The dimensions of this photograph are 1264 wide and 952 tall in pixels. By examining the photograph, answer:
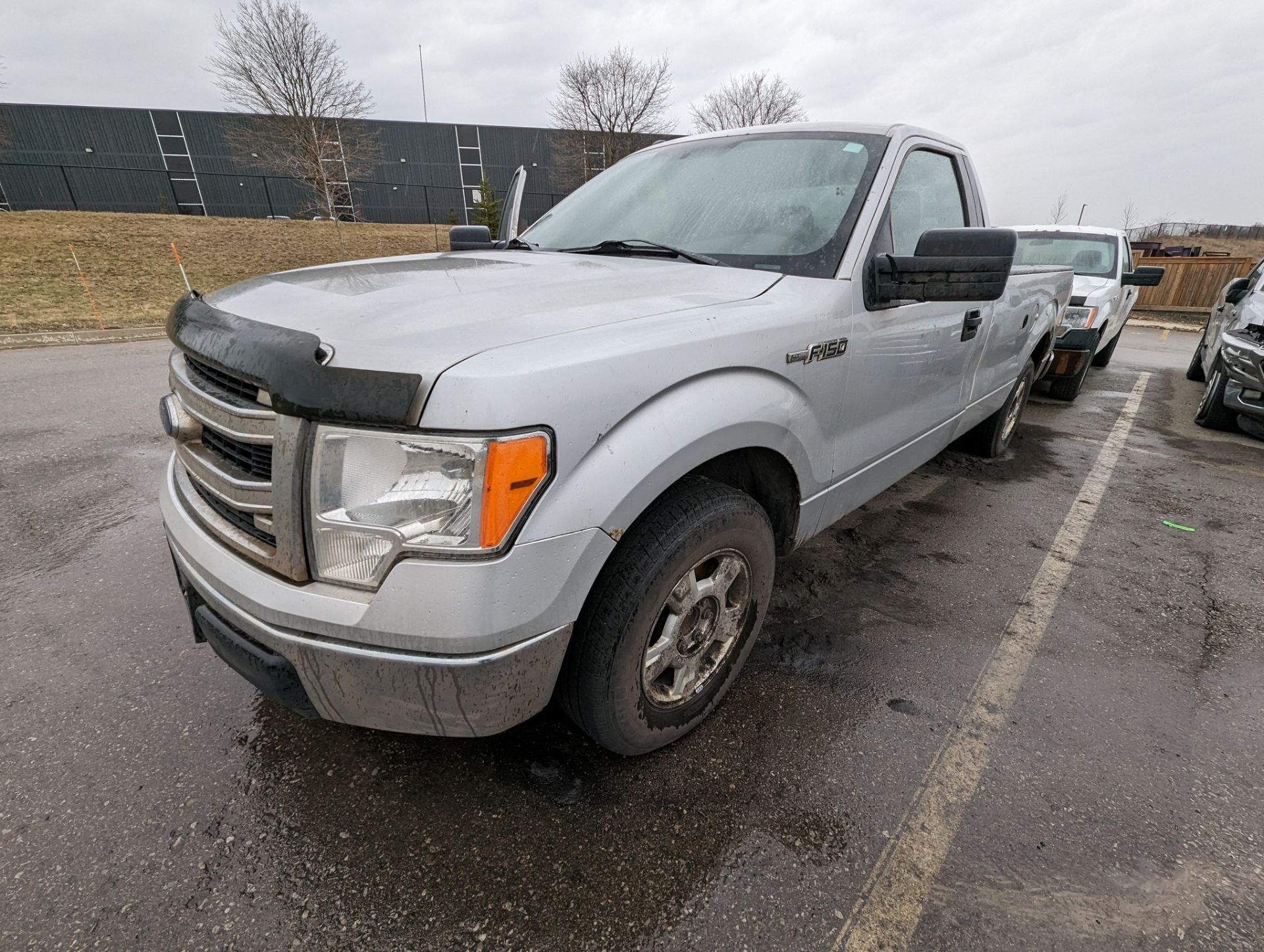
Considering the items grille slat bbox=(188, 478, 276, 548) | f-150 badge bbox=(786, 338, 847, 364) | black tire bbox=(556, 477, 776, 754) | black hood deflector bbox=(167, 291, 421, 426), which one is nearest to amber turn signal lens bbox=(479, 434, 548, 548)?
black hood deflector bbox=(167, 291, 421, 426)

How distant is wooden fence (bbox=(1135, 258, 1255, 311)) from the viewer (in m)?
17.1

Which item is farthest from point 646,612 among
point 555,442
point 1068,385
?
point 1068,385

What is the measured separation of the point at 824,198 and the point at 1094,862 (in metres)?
2.15

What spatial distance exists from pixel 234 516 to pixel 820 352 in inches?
66.7

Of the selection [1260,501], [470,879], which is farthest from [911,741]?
[1260,501]

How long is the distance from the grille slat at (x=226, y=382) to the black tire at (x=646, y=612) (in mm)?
898

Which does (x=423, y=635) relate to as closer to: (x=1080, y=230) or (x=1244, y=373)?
(x=1244, y=373)

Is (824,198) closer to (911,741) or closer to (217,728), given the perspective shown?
(911,741)

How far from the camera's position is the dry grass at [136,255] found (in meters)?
12.8

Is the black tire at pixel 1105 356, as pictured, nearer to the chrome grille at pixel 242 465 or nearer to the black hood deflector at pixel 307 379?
the black hood deflector at pixel 307 379

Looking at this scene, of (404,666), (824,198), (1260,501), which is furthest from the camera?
(1260,501)

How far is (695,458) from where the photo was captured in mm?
1508

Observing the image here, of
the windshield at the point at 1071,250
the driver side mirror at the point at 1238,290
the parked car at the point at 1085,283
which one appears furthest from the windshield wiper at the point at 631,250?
the windshield at the point at 1071,250

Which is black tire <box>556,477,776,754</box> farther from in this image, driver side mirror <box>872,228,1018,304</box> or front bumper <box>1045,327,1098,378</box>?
front bumper <box>1045,327,1098,378</box>
